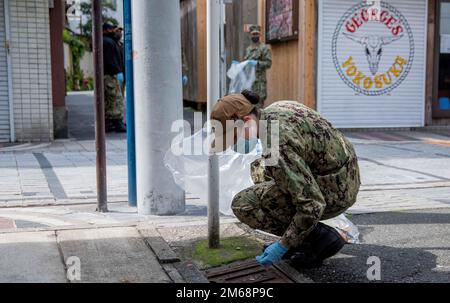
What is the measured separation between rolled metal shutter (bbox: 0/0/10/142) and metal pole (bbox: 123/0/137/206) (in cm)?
526

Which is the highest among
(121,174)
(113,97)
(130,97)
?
(130,97)

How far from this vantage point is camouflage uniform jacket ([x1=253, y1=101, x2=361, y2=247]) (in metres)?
3.39

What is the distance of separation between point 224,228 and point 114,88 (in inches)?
279

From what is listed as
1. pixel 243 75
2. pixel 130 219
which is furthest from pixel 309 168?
pixel 243 75

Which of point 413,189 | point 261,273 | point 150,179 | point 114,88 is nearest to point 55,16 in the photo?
point 114,88

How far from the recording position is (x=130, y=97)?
213 inches

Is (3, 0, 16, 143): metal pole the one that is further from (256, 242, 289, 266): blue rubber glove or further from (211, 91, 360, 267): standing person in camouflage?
(256, 242, 289, 266): blue rubber glove

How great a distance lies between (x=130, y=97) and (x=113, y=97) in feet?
19.5

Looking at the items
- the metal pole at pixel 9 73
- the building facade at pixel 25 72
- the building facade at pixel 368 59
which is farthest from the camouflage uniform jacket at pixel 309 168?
the building facade at pixel 368 59

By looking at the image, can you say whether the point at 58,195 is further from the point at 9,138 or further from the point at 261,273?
the point at 9,138

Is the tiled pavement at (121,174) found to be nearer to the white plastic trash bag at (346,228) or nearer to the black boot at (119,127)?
the white plastic trash bag at (346,228)

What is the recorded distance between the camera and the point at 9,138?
9977 millimetres

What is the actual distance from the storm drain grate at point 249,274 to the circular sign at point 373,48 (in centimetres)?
881

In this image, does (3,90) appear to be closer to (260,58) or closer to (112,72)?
(112,72)
